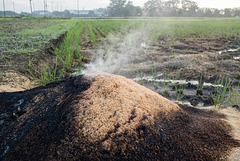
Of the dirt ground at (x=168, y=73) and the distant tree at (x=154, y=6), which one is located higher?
the distant tree at (x=154, y=6)

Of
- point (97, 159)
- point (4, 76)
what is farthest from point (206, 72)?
point (4, 76)

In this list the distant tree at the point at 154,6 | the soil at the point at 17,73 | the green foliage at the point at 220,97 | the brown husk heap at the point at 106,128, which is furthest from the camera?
the distant tree at the point at 154,6

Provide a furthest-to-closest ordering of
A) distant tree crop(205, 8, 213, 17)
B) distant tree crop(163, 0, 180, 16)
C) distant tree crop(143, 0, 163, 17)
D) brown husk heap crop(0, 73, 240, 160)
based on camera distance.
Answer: distant tree crop(205, 8, 213, 17), distant tree crop(163, 0, 180, 16), distant tree crop(143, 0, 163, 17), brown husk heap crop(0, 73, 240, 160)

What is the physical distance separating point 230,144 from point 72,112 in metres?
1.18

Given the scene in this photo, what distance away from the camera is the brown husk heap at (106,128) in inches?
37.6

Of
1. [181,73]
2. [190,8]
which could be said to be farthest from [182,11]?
[181,73]

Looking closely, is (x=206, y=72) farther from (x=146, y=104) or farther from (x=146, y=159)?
(x=146, y=159)

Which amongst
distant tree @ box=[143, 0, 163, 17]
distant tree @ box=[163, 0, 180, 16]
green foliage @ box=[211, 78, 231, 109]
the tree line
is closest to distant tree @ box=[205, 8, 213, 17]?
the tree line

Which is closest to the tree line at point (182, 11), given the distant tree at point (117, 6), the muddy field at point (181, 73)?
the distant tree at point (117, 6)

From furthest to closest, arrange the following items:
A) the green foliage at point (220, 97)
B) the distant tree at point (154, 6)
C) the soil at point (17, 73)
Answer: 1. the distant tree at point (154, 6)
2. the soil at point (17, 73)
3. the green foliage at point (220, 97)

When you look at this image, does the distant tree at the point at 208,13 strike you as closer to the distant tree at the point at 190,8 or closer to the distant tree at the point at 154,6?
the distant tree at the point at 190,8

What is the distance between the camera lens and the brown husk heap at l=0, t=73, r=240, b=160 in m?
0.95

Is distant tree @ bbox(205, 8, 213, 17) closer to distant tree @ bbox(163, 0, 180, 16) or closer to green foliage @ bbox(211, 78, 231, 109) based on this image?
distant tree @ bbox(163, 0, 180, 16)

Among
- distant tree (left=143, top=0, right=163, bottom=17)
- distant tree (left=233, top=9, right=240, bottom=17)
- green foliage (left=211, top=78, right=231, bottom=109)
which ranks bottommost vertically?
green foliage (left=211, top=78, right=231, bottom=109)
